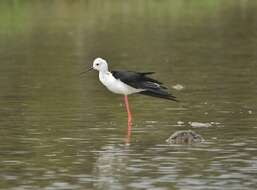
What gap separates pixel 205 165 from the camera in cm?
1316

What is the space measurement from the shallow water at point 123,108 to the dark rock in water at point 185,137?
7.1 inches

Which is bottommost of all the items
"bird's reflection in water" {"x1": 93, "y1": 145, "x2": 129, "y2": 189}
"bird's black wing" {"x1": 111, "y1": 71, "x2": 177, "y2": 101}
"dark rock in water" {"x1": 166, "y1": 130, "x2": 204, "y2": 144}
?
"bird's reflection in water" {"x1": 93, "y1": 145, "x2": 129, "y2": 189}

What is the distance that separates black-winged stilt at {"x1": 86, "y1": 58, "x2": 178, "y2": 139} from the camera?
16.3m

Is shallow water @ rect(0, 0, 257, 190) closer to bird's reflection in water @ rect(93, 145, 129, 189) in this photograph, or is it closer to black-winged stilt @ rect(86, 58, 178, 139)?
bird's reflection in water @ rect(93, 145, 129, 189)

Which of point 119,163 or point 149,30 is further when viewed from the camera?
point 149,30

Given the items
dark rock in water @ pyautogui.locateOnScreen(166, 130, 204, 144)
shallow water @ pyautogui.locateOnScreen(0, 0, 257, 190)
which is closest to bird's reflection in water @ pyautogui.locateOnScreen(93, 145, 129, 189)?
shallow water @ pyautogui.locateOnScreen(0, 0, 257, 190)

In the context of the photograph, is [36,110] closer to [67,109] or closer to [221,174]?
[67,109]

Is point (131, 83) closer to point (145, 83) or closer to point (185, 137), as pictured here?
point (145, 83)

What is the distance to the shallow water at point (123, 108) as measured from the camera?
41.9 feet

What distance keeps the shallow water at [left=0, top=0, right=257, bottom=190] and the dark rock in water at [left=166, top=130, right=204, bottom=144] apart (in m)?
0.18

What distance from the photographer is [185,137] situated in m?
14.7

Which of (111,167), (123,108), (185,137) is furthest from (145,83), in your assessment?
(111,167)

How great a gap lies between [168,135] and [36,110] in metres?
3.41

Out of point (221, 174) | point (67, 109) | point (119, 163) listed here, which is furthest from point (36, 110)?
point (221, 174)
